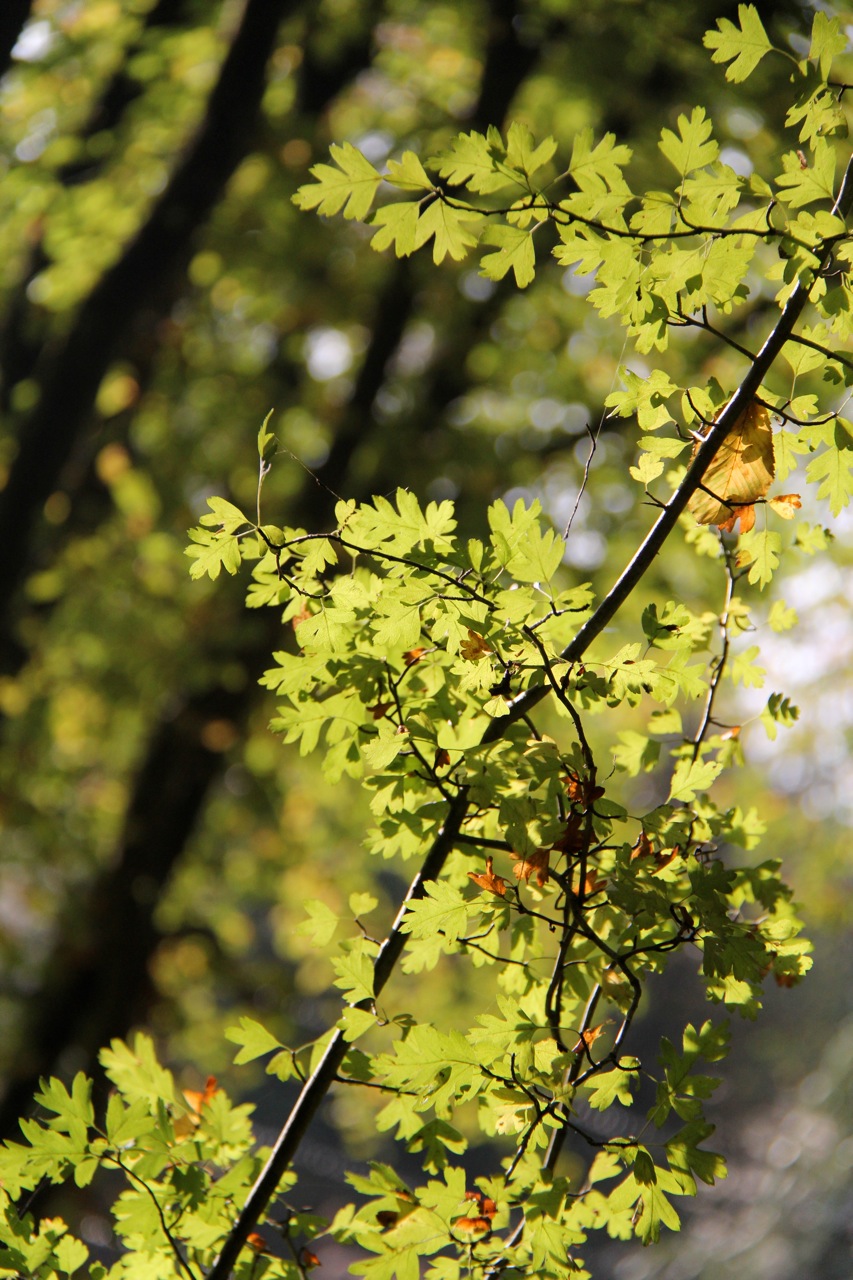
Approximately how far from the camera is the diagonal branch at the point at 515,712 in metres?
1.12

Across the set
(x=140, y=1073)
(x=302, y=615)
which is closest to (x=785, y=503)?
(x=302, y=615)

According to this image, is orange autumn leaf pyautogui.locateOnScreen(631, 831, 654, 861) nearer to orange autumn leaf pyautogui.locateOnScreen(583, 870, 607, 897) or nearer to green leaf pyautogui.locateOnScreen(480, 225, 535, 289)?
orange autumn leaf pyautogui.locateOnScreen(583, 870, 607, 897)

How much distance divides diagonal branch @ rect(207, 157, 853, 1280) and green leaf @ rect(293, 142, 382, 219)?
0.46m

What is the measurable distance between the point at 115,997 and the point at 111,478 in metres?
3.59

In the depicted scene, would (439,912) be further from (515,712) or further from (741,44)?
(741,44)

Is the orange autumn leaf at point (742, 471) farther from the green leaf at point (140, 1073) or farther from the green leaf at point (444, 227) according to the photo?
the green leaf at point (140, 1073)

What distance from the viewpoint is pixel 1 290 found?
7.47 m

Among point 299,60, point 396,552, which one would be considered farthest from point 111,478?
point 396,552

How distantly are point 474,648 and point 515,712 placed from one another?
0.43ft

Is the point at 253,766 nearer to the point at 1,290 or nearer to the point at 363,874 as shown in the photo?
the point at 363,874

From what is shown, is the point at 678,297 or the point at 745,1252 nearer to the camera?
the point at 678,297

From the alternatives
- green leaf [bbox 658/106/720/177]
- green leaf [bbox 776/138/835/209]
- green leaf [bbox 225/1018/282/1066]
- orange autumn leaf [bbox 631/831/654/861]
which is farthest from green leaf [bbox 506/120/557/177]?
green leaf [bbox 225/1018/282/1066]

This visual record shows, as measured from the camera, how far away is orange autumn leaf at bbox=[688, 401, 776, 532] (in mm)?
1154

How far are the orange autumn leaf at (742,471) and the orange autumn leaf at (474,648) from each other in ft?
0.99
